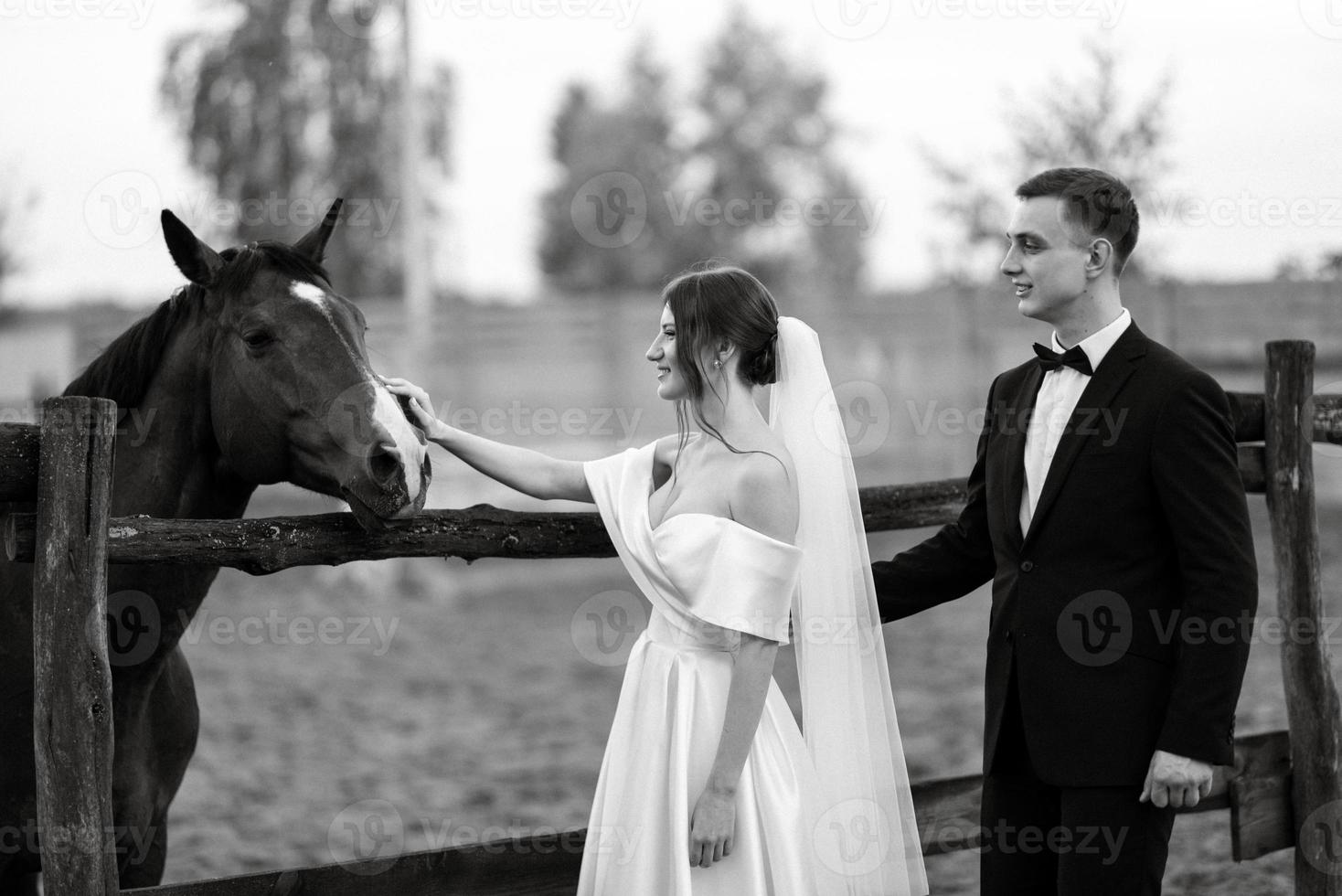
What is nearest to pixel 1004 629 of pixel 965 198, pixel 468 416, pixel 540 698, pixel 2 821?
pixel 2 821

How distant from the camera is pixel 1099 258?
9.25 ft

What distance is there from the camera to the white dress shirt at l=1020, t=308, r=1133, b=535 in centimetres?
290

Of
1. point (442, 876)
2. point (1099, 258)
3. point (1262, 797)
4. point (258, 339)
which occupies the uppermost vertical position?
point (1099, 258)

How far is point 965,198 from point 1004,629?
32.5ft

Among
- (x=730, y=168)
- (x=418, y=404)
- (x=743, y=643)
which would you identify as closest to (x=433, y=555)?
(x=418, y=404)

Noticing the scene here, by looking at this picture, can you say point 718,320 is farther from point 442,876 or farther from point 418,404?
point 442,876

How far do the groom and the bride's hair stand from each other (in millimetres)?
613

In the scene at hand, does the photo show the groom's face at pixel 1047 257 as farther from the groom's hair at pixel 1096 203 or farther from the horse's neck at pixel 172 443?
the horse's neck at pixel 172 443

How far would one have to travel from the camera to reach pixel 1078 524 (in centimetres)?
280

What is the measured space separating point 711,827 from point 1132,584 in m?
1.11

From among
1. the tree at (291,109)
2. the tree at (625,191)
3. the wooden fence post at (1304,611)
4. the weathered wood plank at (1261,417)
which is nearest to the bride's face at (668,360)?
the weathered wood plank at (1261,417)

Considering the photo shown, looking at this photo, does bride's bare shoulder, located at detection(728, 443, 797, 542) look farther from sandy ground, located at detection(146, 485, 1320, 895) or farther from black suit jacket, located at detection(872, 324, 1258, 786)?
sandy ground, located at detection(146, 485, 1320, 895)

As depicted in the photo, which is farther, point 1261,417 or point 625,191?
point 625,191

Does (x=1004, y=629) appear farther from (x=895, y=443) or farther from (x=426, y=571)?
(x=895, y=443)
